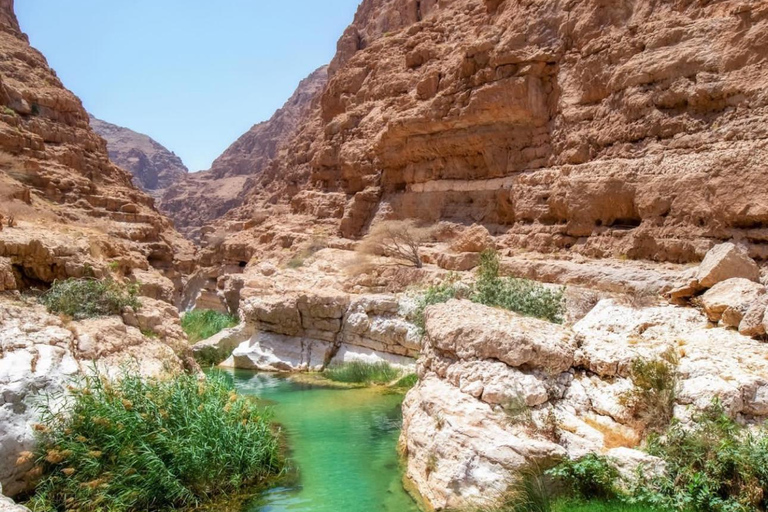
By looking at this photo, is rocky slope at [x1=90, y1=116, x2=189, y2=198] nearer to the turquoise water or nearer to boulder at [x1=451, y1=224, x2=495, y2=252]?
boulder at [x1=451, y1=224, x2=495, y2=252]

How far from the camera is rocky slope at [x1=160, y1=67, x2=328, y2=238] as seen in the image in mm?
86750

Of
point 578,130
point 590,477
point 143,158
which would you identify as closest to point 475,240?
point 578,130

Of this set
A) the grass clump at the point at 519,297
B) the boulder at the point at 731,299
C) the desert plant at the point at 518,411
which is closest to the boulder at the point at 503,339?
the desert plant at the point at 518,411

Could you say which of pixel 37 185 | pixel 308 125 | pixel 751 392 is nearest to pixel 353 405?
pixel 751 392

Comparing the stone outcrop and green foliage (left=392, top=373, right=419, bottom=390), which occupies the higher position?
the stone outcrop

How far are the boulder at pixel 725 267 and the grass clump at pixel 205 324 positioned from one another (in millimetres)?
17795

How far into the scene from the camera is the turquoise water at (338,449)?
754 cm

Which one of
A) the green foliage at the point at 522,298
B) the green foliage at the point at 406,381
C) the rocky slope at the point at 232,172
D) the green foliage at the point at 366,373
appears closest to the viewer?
the green foliage at the point at 522,298

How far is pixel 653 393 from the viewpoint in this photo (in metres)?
6.50

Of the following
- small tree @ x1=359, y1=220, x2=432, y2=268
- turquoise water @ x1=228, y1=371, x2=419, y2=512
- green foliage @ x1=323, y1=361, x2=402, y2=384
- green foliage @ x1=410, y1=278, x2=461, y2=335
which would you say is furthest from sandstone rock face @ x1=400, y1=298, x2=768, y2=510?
small tree @ x1=359, y1=220, x2=432, y2=268

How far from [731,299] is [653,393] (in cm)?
249

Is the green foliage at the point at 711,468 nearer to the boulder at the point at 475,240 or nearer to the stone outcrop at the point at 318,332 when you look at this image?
the stone outcrop at the point at 318,332

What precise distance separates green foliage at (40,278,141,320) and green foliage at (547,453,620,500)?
9117mm

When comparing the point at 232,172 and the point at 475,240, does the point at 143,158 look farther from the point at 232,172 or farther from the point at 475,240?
the point at 475,240
